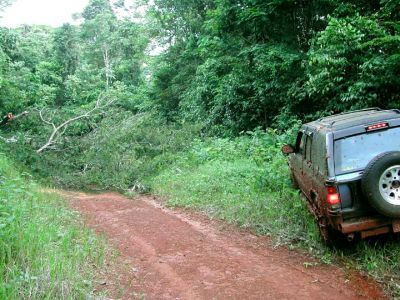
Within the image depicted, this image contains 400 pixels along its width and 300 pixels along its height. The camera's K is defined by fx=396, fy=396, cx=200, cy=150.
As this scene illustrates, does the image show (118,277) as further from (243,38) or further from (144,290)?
(243,38)

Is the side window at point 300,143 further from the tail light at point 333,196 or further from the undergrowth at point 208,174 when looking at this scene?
the tail light at point 333,196

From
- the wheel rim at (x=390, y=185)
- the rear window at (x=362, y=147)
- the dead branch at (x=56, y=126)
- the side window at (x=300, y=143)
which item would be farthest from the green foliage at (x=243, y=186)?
the dead branch at (x=56, y=126)

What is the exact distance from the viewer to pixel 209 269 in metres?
5.95

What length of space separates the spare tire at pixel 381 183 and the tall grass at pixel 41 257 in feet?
12.2

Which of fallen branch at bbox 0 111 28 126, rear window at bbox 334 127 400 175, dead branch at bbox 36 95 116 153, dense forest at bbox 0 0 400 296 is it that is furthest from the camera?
fallen branch at bbox 0 111 28 126

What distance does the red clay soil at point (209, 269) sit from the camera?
16.7 ft

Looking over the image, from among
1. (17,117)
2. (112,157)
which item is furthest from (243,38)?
(17,117)

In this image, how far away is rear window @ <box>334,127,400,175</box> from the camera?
18.3ft

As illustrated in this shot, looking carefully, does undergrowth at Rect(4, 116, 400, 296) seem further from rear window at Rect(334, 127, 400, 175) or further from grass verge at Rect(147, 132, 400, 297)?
rear window at Rect(334, 127, 400, 175)

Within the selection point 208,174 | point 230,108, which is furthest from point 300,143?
point 230,108

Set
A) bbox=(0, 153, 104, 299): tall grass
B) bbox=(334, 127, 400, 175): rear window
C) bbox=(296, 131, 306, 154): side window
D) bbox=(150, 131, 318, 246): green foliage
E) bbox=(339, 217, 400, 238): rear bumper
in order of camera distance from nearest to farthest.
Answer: bbox=(0, 153, 104, 299): tall grass, bbox=(339, 217, 400, 238): rear bumper, bbox=(334, 127, 400, 175): rear window, bbox=(150, 131, 318, 246): green foliage, bbox=(296, 131, 306, 154): side window

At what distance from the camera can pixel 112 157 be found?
1516cm

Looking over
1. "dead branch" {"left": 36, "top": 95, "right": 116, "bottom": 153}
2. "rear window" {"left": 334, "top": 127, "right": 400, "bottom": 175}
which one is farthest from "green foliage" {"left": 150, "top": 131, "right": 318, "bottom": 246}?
"dead branch" {"left": 36, "top": 95, "right": 116, "bottom": 153}

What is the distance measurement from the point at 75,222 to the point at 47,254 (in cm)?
319
